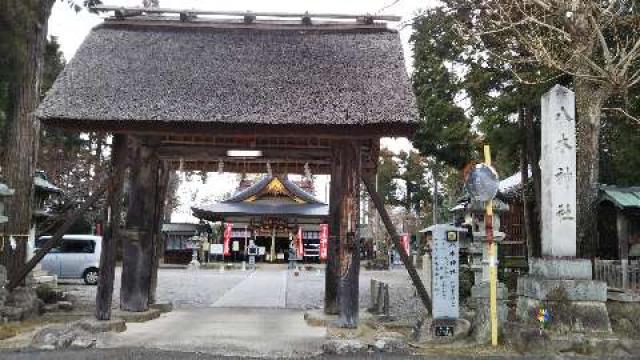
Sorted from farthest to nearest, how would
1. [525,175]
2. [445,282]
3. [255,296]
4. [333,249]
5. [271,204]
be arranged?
[271,204], [525,175], [255,296], [333,249], [445,282]

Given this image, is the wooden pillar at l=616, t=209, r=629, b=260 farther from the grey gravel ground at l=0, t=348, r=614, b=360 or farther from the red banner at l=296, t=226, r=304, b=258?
the red banner at l=296, t=226, r=304, b=258

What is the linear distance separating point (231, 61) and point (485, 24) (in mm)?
7575

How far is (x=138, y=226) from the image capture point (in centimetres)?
1175

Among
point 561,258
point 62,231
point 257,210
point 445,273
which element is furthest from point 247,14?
point 257,210

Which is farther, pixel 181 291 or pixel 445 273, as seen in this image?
pixel 181 291

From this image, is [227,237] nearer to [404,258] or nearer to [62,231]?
[62,231]

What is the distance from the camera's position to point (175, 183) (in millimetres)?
41000

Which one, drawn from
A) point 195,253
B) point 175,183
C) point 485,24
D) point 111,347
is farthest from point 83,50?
point 175,183

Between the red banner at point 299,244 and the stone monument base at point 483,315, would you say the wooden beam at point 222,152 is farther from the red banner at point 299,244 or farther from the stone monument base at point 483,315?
the red banner at point 299,244

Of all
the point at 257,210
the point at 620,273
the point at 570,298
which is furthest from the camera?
the point at 257,210

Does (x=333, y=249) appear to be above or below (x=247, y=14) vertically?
below

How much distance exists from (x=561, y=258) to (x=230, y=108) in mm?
6117

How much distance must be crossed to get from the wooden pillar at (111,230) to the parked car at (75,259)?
11.4 metres

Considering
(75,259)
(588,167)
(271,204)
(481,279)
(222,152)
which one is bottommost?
(75,259)
